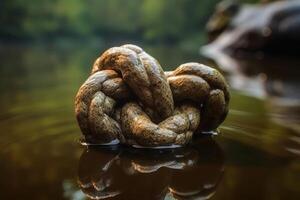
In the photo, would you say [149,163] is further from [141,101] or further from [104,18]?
[104,18]

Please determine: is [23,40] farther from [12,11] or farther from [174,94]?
[174,94]

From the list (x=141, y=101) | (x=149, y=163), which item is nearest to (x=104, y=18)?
(x=141, y=101)

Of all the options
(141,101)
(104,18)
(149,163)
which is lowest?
(104,18)

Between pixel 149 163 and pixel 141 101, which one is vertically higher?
pixel 141 101

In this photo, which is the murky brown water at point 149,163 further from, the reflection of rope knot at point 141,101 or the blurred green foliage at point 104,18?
the blurred green foliage at point 104,18

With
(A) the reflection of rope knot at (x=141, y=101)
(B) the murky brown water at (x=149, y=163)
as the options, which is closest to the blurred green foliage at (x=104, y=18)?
(B) the murky brown water at (x=149, y=163)

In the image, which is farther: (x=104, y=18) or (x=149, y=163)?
(x=104, y=18)
